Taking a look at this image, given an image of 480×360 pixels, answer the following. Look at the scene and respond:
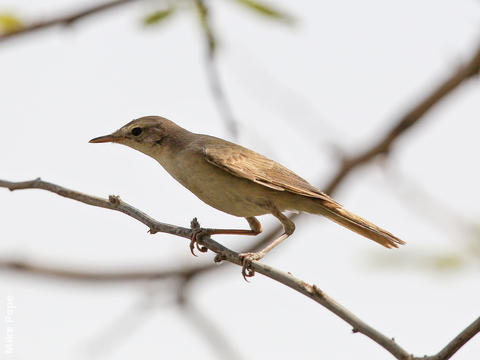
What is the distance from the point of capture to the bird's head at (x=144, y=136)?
7254 millimetres

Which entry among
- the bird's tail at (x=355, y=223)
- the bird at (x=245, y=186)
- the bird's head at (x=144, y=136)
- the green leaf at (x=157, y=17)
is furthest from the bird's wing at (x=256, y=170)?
the green leaf at (x=157, y=17)

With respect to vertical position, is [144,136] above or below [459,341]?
above

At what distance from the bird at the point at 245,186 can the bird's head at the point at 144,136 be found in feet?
0.08

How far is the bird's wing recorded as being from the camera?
6.65 meters

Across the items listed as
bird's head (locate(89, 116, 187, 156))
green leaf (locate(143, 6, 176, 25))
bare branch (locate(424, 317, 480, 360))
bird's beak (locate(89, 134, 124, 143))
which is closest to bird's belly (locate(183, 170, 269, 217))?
bird's head (locate(89, 116, 187, 156))

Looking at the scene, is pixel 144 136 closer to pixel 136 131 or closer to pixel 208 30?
pixel 136 131

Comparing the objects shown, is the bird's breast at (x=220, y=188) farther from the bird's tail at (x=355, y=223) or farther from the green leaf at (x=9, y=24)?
the green leaf at (x=9, y=24)

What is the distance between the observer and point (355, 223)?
21.4ft

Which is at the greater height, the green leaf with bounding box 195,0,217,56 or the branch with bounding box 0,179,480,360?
the green leaf with bounding box 195,0,217,56

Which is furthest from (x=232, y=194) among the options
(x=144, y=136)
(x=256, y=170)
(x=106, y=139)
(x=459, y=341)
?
(x=459, y=341)

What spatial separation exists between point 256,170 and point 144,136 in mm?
1204

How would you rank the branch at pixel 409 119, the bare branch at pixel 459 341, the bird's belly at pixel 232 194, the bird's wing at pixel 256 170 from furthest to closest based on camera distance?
the bird's wing at pixel 256 170, the bird's belly at pixel 232 194, the branch at pixel 409 119, the bare branch at pixel 459 341

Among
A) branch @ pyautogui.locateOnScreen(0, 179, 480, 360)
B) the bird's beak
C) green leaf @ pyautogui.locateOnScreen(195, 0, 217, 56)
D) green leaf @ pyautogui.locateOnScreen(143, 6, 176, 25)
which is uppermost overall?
the bird's beak

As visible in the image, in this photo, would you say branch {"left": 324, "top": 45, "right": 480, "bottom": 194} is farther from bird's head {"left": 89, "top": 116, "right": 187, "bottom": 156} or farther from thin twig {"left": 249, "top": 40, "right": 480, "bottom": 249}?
bird's head {"left": 89, "top": 116, "right": 187, "bottom": 156}
